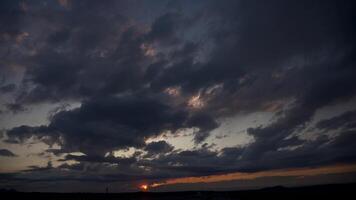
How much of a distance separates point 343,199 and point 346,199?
851mm

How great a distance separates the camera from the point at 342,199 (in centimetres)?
9531

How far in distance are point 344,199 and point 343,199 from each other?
32 centimetres

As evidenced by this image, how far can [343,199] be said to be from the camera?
312ft

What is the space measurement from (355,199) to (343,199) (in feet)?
11.9

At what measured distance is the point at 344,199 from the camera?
95.0 m

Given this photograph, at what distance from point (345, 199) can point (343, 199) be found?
602 mm

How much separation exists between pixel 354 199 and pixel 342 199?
396 centimetres

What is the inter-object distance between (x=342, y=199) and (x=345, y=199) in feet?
2.76

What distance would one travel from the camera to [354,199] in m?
92.0

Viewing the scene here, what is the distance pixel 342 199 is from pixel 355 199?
13.0 feet

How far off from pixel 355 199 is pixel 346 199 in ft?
9.73

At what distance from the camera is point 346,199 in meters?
94.8

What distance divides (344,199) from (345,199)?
11.4 inches
